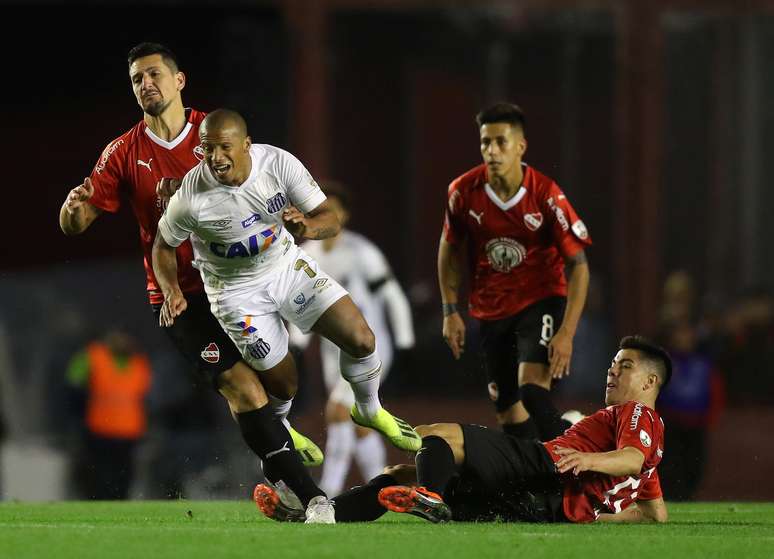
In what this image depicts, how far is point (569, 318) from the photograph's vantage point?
8.76m

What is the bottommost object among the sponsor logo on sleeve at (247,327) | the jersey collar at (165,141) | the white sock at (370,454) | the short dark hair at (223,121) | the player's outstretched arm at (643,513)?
the white sock at (370,454)

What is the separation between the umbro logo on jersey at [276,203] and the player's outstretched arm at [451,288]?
5.69 ft

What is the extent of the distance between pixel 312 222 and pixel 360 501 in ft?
4.37

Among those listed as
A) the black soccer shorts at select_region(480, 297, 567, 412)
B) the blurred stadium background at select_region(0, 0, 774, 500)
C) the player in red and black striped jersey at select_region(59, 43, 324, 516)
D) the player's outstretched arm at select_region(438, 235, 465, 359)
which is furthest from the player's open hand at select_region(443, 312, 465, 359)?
the blurred stadium background at select_region(0, 0, 774, 500)

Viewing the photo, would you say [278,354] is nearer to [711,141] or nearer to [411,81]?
[411,81]

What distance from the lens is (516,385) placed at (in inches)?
363

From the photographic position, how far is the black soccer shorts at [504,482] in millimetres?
7430

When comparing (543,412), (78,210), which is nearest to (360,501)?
(543,412)

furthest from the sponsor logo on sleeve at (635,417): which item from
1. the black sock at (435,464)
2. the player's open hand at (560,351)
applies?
the player's open hand at (560,351)

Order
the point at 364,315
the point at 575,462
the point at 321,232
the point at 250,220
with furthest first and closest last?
the point at 364,315 < the point at 250,220 < the point at 321,232 < the point at 575,462

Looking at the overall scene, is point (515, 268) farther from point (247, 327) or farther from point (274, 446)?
point (274, 446)

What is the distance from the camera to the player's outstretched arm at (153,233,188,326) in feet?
25.5

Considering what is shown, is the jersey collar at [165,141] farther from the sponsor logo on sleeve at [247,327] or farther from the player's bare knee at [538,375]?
the player's bare knee at [538,375]

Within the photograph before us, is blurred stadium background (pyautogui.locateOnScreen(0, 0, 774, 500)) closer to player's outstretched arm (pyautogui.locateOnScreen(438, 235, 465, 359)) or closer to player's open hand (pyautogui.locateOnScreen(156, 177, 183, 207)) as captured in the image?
player's outstretched arm (pyautogui.locateOnScreen(438, 235, 465, 359))
